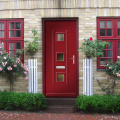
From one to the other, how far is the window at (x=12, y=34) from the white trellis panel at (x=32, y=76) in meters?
0.72

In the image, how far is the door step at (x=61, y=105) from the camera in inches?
233

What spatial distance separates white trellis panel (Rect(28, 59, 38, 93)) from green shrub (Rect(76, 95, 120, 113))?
1.45 meters

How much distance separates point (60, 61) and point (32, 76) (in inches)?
41.5

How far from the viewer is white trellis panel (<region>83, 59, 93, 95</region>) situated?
6.03m

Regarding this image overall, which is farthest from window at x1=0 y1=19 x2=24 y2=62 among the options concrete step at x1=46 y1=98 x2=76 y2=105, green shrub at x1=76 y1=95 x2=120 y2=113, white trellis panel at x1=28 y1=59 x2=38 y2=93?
green shrub at x1=76 y1=95 x2=120 y2=113

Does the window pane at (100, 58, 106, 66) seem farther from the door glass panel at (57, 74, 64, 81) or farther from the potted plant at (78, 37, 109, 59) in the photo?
the door glass panel at (57, 74, 64, 81)

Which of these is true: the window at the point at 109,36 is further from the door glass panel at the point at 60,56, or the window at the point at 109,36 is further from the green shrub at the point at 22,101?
the green shrub at the point at 22,101

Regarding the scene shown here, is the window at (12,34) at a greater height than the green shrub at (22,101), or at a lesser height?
greater

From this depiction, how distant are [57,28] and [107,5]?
1744 mm

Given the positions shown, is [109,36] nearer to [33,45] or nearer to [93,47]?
[93,47]

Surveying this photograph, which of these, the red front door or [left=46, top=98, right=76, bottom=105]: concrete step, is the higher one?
the red front door

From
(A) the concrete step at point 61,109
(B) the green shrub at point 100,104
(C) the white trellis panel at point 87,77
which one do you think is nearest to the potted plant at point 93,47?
(C) the white trellis panel at point 87,77

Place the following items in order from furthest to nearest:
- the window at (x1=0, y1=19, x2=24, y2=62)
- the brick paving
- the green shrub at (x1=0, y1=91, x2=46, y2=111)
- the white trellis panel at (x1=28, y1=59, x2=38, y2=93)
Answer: the window at (x1=0, y1=19, x2=24, y2=62) → the white trellis panel at (x1=28, y1=59, x2=38, y2=93) → the green shrub at (x1=0, y1=91, x2=46, y2=111) → the brick paving

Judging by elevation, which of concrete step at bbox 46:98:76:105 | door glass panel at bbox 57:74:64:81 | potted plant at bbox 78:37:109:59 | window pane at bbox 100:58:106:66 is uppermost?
potted plant at bbox 78:37:109:59
